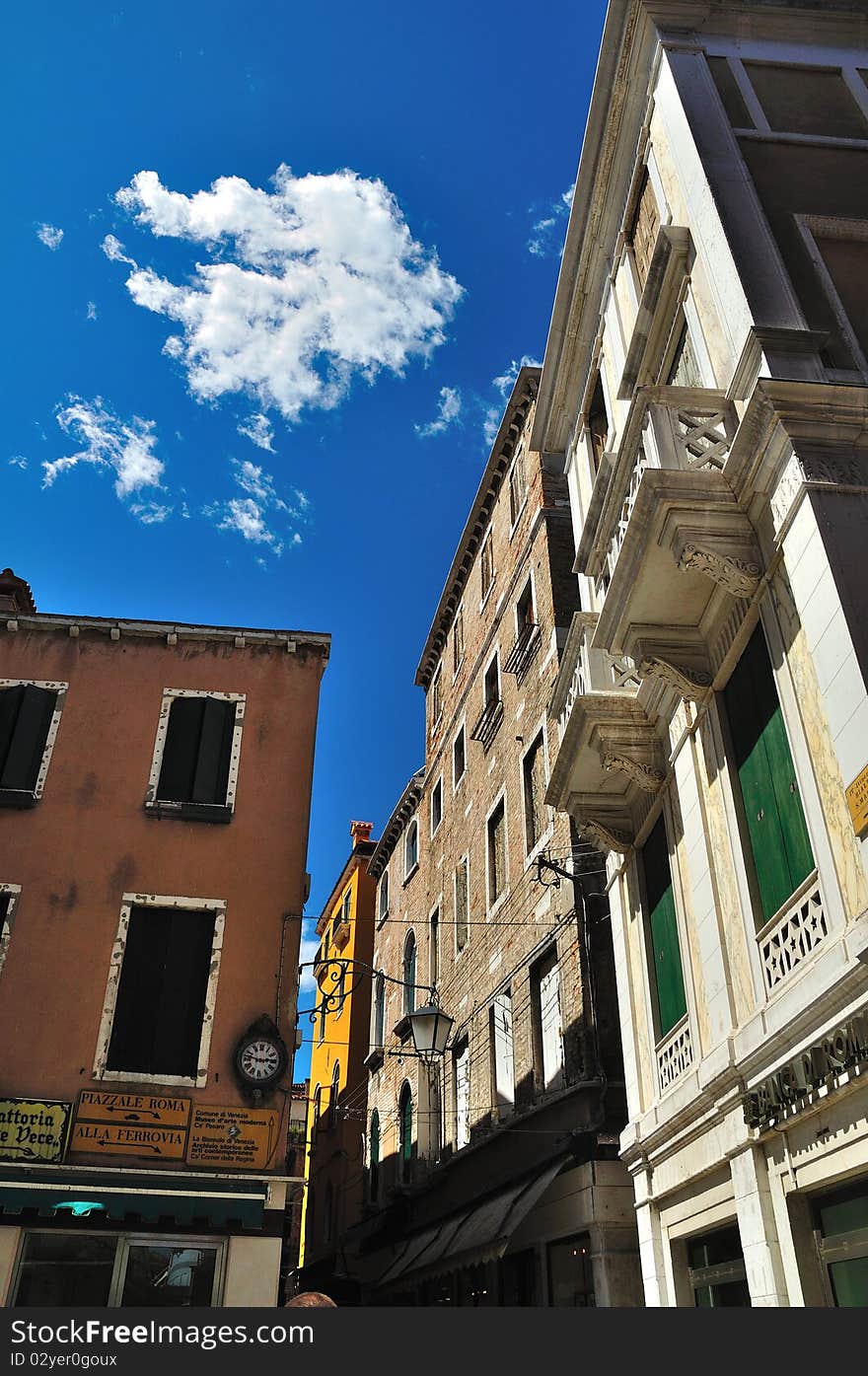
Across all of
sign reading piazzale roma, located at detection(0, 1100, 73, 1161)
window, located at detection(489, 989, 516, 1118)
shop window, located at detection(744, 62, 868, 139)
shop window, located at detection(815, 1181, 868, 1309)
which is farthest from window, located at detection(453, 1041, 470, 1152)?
shop window, located at detection(744, 62, 868, 139)

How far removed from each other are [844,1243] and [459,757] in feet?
58.2

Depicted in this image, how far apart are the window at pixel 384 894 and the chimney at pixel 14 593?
15.7 metres

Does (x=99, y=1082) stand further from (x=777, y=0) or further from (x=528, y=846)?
(x=777, y=0)

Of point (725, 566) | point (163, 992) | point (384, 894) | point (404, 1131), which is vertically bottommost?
point (163, 992)

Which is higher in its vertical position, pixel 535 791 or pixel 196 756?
pixel 535 791

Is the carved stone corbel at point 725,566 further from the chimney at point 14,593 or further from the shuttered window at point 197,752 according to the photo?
the chimney at point 14,593

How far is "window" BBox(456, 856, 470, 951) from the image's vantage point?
68.5 feet

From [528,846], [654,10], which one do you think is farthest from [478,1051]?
[654,10]

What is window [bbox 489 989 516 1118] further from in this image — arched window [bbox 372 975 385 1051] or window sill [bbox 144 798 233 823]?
arched window [bbox 372 975 385 1051]

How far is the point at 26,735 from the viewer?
46.6 ft

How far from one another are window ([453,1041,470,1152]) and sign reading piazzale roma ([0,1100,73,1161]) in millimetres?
8754

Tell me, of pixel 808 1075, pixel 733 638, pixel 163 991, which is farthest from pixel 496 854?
pixel 808 1075

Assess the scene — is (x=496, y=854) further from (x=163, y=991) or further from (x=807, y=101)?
(x=807, y=101)

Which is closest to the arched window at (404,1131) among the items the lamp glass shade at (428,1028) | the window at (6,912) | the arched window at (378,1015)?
the arched window at (378,1015)
